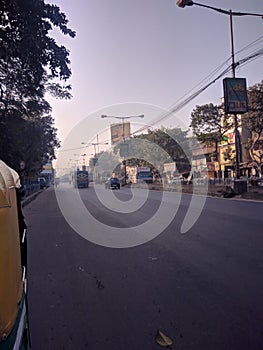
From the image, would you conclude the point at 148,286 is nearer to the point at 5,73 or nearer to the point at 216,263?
the point at 216,263

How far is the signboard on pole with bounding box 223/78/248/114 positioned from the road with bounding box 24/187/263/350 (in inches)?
522

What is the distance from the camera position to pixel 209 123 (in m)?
Result: 41.2

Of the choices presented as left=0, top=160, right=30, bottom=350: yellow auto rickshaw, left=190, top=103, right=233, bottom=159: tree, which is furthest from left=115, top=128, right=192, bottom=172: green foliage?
left=0, top=160, right=30, bottom=350: yellow auto rickshaw

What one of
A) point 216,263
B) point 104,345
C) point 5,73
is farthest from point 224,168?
point 104,345

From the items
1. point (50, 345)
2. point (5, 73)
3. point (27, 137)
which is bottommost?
point (50, 345)

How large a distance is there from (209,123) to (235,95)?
19607 millimetres

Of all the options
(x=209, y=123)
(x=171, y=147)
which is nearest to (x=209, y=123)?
(x=209, y=123)

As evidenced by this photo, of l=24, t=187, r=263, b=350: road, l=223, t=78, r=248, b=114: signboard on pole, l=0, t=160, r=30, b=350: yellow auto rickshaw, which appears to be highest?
l=223, t=78, r=248, b=114: signboard on pole

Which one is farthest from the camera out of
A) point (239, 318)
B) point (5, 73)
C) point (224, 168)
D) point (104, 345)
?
point (224, 168)

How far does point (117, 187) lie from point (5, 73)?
111ft

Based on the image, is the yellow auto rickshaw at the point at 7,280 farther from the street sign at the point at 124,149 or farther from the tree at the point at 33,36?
the street sign at the point at 124,149

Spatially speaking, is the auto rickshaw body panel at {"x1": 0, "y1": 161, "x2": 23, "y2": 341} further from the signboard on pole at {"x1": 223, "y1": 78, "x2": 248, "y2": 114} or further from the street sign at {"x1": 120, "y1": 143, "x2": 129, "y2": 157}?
the street sign at {"x1": 120, "y1": 143, "x2": 129, "y2": 157}

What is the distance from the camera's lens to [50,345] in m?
3.84

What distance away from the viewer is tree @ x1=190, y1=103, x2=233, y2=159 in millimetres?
40562
